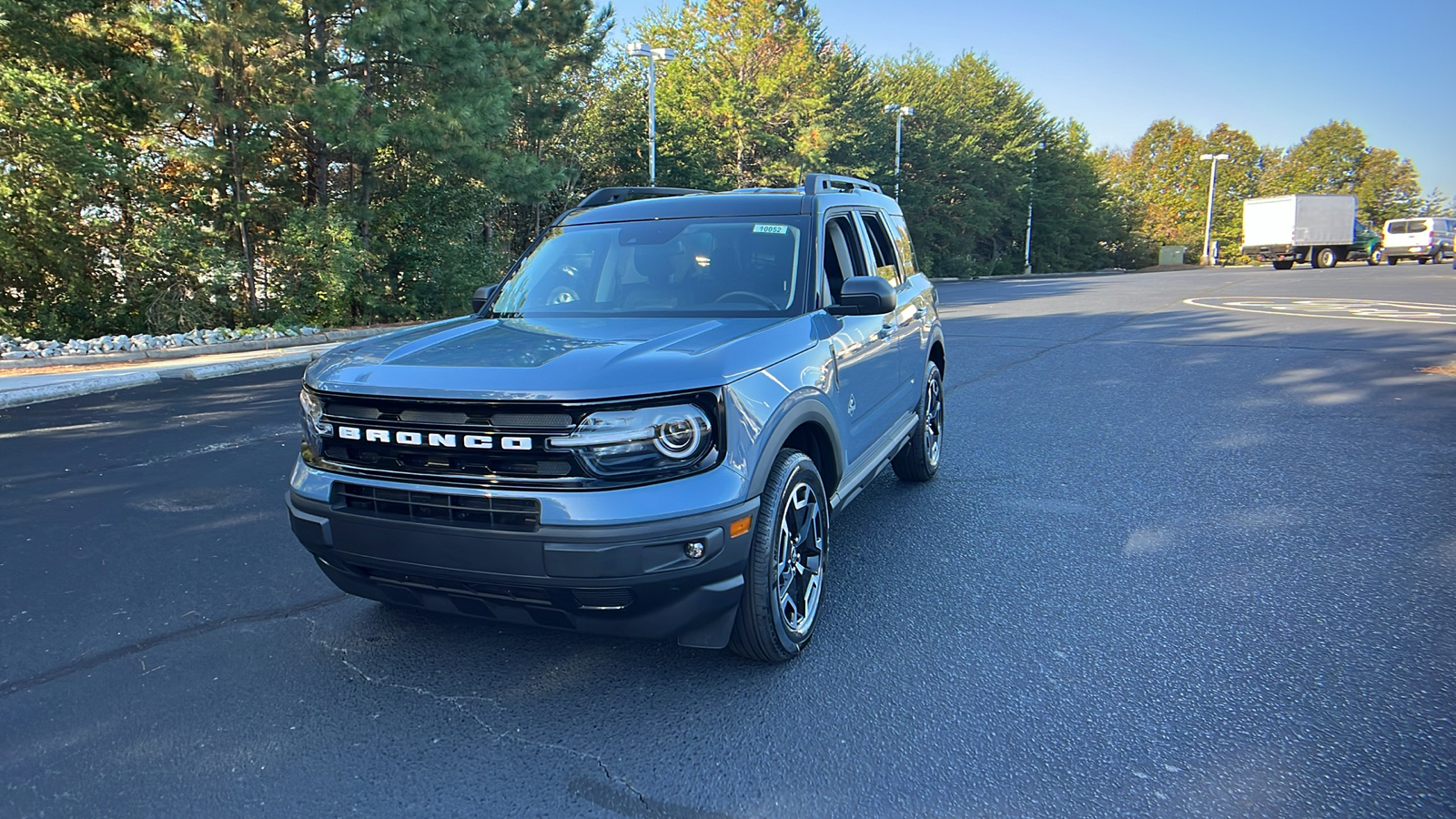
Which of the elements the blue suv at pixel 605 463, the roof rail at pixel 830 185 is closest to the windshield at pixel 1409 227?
the roof rail at pixel 830 185

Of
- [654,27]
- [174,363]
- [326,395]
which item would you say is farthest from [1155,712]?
[654,27]

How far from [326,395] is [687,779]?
1.87 m

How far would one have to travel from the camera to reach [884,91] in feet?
164

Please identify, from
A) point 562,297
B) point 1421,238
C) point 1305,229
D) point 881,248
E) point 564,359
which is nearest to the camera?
point 564,359

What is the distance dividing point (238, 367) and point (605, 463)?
11985 mm

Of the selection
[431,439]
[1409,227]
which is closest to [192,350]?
[431,439]

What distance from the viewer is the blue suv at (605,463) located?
109 inches

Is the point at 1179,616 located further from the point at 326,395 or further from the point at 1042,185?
the point at 1042,185

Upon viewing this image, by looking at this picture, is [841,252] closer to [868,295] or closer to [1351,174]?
[868,295]

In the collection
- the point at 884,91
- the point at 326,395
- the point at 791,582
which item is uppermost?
the point at 884,91

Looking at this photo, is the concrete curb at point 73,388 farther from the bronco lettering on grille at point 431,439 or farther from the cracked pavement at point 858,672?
the bronco lettering on grille at point 431,439

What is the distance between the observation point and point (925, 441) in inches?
233

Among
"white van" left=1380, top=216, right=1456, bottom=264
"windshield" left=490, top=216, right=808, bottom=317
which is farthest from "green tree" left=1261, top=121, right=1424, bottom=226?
"windshield" left=490, top=216, right=808, bottom=317

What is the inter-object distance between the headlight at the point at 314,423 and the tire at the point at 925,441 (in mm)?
3598
